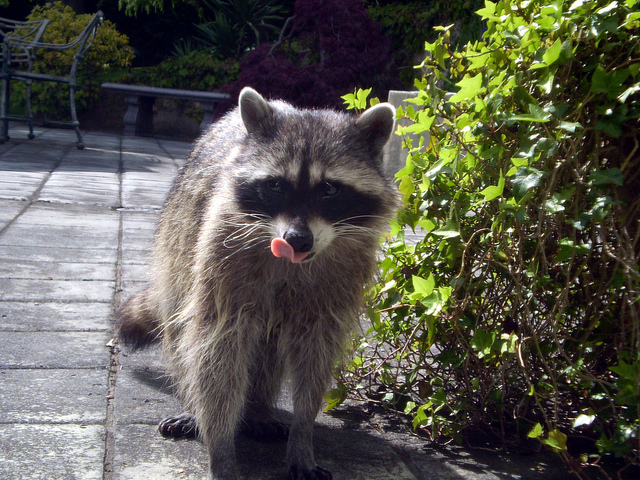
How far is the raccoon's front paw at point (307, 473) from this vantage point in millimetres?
2043

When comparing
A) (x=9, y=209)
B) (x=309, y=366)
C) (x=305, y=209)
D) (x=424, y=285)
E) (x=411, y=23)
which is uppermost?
(x=411, y=23)

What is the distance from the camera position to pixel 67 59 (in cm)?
1240

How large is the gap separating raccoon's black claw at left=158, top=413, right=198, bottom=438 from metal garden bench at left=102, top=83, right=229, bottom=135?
31.5 ft

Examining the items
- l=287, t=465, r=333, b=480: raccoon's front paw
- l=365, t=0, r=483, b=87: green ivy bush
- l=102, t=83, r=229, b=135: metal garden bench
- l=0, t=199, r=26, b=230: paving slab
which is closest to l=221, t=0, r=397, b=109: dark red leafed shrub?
l=365, t=0, r=483, b=87: green ivy bush

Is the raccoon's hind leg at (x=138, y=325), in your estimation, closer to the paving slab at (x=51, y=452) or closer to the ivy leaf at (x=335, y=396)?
the paving slab at (x=51, y=452)

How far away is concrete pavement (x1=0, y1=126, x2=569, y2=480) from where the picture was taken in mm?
2014

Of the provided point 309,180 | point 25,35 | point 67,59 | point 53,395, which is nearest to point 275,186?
point 309,180

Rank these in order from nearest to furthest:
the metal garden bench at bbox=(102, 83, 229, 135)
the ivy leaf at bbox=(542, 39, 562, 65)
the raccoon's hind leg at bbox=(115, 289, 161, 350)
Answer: the ivy leaf at bbox=(542, 39, 562, 65), the raccoon's hind leg at bbox=(115, 289, 161, 350), the metal garden bench at bbox=(102, 83, 229, 135)

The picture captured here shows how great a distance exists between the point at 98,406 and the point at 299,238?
3.08 feet

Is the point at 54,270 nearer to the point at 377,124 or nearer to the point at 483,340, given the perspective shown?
the point at 377,124

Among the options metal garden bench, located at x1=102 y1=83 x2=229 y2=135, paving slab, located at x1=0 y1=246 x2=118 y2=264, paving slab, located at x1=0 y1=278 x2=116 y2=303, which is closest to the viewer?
paving slab, located at x1=0 y1=278 x2=116 y2=303

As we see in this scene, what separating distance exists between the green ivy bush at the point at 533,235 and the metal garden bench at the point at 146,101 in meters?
9.65

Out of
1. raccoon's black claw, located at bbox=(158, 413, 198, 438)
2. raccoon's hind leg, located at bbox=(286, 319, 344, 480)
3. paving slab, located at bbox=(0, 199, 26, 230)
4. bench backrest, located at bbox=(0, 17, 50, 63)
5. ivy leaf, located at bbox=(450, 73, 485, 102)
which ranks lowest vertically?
raccoon's black claw, located at bbox=(158, 413, 198, 438)

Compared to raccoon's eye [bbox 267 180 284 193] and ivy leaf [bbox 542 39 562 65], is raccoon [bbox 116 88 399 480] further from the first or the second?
ivy leaf [bbox 542 39 562 65]
